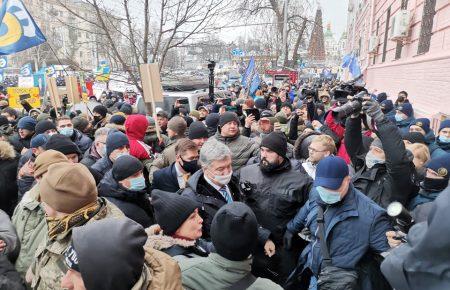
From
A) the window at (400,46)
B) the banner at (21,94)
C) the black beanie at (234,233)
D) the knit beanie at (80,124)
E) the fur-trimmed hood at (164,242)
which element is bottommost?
the banner at (21,94)

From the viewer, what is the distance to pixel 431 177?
3.21m

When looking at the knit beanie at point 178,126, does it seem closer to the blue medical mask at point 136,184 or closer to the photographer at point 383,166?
the blue medical mask at point 136,184

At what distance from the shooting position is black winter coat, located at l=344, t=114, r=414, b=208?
9.31 ft

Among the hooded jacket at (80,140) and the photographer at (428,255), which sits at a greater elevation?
the photographer at (428,255)

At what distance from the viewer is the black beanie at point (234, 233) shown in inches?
72.9

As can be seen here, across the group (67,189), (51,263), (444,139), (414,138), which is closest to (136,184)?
(67,189)

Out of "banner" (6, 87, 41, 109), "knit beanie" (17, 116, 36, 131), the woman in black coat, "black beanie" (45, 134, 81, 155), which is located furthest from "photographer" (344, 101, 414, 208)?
"banner" (6, 87, 41, 109)

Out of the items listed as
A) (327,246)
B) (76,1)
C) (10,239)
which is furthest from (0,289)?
(76,1)

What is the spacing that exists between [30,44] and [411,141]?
20.2 feet

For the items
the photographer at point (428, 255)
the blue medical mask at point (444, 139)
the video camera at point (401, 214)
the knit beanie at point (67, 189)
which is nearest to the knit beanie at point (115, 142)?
the knit beanie at point (67, 189)

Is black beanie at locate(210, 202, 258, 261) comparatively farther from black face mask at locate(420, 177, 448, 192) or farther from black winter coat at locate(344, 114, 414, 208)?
black face mask at locate(420, 177, 448, 192)

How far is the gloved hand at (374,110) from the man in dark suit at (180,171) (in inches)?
66.0

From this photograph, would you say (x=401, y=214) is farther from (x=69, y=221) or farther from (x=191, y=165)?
(x=191, y=165)

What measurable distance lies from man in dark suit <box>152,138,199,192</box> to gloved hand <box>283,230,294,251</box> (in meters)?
1.08
